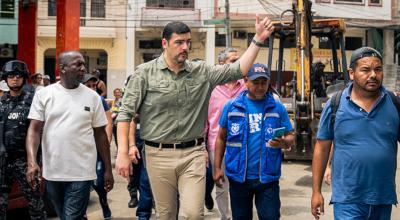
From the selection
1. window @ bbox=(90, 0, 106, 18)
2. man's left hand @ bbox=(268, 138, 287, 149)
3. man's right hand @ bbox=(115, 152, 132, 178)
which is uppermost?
window @ bbox=(90, 0, 106, 18)

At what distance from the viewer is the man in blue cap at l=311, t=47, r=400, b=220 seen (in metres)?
3.80

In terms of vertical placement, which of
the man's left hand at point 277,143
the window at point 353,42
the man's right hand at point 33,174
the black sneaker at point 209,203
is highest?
the window at point 353,42

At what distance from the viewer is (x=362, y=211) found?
12.6 ft

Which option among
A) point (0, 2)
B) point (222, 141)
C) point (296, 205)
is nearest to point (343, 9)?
point (0, 2)

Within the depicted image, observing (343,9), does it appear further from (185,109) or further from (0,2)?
(185,109)

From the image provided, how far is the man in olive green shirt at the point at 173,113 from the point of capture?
176 inches

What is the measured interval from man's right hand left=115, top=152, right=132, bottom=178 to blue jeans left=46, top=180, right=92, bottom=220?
0.55m

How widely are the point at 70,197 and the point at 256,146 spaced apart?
1635mm

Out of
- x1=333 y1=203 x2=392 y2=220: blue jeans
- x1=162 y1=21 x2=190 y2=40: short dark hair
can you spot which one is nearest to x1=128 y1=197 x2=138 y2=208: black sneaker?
x1=162 y1=21 x2=190 y2=40: short dark hair

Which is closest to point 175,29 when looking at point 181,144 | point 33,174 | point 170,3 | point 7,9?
point 181,144

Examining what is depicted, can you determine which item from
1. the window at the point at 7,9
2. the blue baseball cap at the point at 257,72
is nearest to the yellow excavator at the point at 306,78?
the blue baseball cap at the point at 257,72

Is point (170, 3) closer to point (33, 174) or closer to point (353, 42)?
point (353, 42)

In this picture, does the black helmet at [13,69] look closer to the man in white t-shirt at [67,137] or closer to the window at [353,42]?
the man in white t-shirt at [67,137]

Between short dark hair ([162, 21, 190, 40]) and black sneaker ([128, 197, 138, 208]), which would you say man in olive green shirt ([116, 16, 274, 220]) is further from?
black sneaker ([128, 197, 138, 208])
